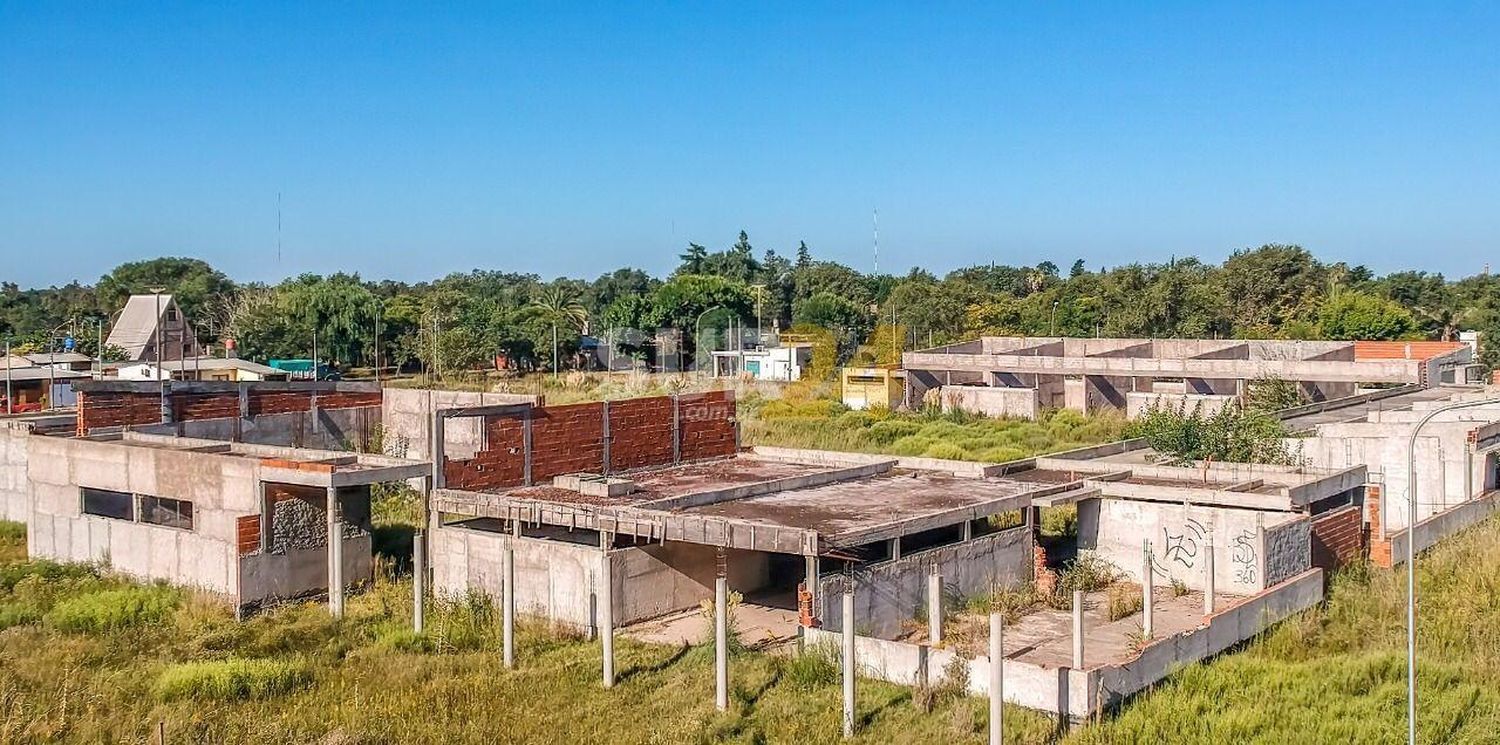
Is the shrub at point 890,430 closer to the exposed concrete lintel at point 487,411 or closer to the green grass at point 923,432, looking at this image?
the green grass at point 923,432

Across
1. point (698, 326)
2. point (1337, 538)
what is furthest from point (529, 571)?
point (698, 326)

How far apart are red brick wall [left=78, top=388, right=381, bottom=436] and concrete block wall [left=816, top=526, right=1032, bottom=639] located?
15.4 m

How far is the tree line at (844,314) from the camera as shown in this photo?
61781 millimetres

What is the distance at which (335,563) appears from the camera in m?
16.8

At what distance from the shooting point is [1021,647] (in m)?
14.8

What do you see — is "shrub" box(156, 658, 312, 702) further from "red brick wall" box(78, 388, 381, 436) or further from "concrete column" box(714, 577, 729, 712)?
"red brick wall" box(78, 388, 381, 436)

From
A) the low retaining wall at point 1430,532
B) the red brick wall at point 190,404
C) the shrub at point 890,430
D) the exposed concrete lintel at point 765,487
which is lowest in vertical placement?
the low retaining wall at point 1430,532

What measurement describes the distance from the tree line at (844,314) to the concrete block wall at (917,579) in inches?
1640

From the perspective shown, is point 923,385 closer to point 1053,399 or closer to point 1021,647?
point 1053,399

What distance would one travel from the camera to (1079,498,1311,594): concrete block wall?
16.7 m

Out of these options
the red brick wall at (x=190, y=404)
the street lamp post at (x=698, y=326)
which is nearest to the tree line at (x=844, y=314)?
the street lamp post at (x=698, y=326)

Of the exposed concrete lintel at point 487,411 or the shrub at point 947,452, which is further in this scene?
the shrub at point 947,452

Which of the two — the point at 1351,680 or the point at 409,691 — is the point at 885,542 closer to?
the point at 1351,680

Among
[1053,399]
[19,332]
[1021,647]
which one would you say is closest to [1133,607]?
[1021,647]
